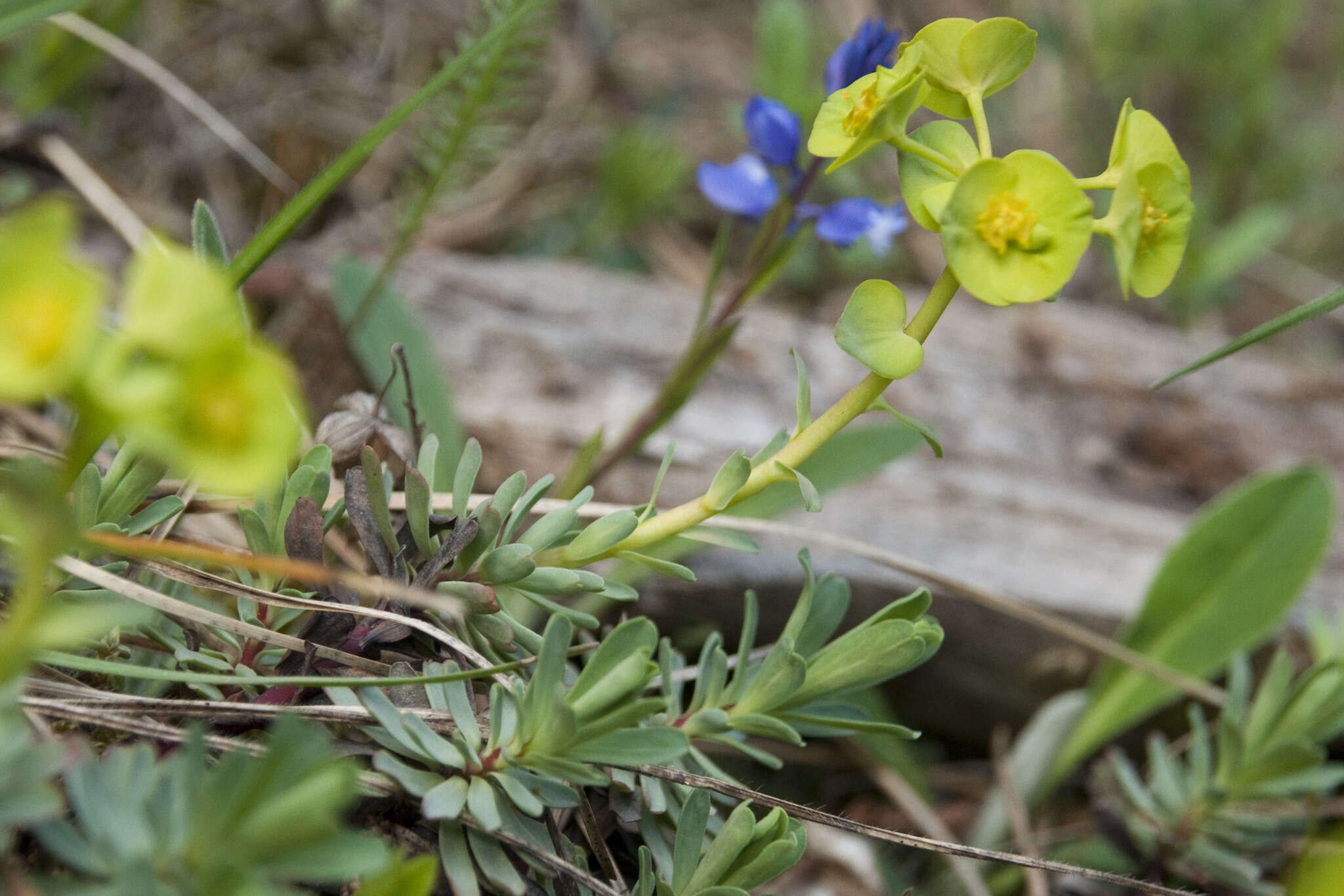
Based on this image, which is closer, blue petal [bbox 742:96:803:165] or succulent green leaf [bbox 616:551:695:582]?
succulent green leaf [bbox 616:551:695:582]

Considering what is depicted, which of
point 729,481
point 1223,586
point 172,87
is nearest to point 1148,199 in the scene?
point 729,481

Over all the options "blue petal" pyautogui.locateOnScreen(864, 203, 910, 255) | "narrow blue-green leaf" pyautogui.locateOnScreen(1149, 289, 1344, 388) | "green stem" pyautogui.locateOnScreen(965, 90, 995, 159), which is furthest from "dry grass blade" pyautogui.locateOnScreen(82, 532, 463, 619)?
"blue petal" pyautogui.locateOnScreen(864, 203, 910, 255)

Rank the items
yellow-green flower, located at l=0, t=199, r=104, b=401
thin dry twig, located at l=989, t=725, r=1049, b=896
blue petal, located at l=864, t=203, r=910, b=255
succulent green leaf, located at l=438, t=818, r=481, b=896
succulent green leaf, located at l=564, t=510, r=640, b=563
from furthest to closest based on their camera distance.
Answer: blue petal, located at l=864, t=203, r=910, b=255, thin dry twig, located at l=989, t=725, r=1049, b=896, succulent green leaf, located at l=564, t=510, r=640, b=563, succulent green leaf, located at l=438, t=818, r=481, b=896, yellow-green flower, located at l=0, t=199, r=104, b=401

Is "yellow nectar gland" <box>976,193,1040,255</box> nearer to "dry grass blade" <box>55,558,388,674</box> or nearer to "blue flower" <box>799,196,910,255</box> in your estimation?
"dry grass blade" <box>55,558,388,674</box>

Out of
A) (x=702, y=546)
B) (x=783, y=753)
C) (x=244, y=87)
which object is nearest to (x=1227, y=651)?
(x=783, y=753)

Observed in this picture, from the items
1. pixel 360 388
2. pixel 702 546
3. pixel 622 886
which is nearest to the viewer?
pixel 622 886

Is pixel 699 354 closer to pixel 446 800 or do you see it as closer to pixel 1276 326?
pixel 1276 326

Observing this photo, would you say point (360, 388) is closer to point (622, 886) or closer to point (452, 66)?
point (452, 66)
